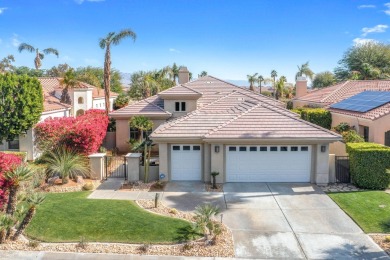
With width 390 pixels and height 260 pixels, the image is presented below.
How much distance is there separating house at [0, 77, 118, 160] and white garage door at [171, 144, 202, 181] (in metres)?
10.8

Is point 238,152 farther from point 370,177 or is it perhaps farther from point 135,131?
point 135,131

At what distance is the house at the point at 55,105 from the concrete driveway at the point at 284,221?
1198cm

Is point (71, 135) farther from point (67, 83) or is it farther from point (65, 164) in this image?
point (67, 83)

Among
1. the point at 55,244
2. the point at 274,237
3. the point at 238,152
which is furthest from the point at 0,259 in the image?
the point at 238,152

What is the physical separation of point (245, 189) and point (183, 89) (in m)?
11.1

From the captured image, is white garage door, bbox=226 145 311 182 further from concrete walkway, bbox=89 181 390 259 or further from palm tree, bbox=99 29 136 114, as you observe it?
palm tree, bbox=99 29 136 114

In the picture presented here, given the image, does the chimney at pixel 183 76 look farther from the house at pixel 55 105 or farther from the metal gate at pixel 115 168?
the metal gate at pixel 115 168

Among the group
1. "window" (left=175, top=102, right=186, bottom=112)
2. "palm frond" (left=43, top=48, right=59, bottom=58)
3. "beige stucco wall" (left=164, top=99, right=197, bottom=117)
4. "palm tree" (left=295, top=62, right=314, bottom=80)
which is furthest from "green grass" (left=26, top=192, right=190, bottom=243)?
"palm tree" (left=295, top=62, right=314, bottom=80)

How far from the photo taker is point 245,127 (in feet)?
60.8

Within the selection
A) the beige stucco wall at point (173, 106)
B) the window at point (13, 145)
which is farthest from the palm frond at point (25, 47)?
the beige stucco wall at point (173, 106)

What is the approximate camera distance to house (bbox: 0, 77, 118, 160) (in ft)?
75.9

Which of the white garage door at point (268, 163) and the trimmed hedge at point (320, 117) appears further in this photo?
the trimmed hedge at point (320, 117)

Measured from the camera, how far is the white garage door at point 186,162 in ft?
61.0

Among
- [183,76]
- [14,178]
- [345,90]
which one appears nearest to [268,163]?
[14,178]
